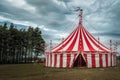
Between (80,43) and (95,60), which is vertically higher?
(80,43)

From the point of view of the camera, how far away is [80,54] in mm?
22203

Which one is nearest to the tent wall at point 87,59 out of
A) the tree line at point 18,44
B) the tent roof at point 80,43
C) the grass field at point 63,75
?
the tent roof at point 80,43

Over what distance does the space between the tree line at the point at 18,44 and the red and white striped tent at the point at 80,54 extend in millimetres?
19024

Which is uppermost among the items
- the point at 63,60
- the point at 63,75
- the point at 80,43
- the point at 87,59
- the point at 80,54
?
the point at 80,43

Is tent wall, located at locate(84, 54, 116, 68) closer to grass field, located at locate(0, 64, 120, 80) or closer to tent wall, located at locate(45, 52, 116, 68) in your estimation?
tent wall, located at locate(45, 52, 116, 68)

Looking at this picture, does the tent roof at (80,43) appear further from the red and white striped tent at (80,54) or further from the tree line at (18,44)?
the tree line at (18,44)

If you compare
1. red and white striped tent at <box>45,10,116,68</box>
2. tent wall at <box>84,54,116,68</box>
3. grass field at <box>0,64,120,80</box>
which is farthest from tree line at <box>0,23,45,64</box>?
grass field at <box>0,64,120,80</box>

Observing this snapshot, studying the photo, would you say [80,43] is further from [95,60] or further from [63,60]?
[63,60]

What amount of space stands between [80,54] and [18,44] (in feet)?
85.9

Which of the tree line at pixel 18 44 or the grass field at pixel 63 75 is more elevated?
the tree line at pixel 18 44

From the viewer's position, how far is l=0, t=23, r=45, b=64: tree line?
4028 centimetres

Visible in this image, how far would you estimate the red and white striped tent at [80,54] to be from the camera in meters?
21.1

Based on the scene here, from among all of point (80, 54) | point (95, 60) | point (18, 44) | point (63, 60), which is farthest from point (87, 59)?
point (18, 44)

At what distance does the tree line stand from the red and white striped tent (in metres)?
19.0
